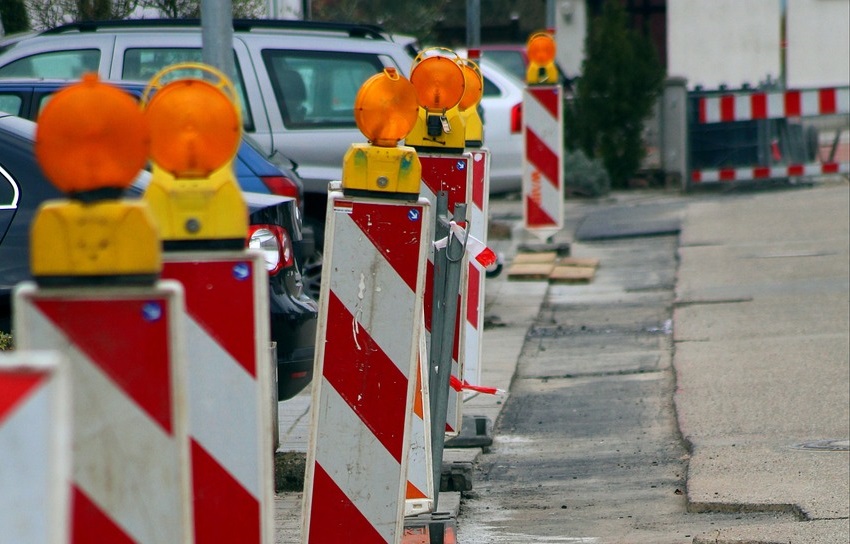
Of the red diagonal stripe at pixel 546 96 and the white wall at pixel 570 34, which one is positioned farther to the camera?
the white wall at pixel 570 34

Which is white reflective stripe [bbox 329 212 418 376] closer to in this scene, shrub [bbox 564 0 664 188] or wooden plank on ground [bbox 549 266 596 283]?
wooden plank on ground [bbox 549 266 596 283]

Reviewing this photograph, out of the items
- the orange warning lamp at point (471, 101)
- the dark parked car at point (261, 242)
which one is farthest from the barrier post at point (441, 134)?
the dark parked car at point (261, 242)

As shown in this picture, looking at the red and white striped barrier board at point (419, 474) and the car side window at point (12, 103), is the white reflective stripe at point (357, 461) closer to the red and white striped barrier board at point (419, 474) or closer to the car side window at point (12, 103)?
the red and white striped barrier board at point (419, 474)

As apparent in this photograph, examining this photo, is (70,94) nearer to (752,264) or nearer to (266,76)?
(266,76)

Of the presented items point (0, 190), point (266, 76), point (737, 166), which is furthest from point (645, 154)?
point (0, 190)

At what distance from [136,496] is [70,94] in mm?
664

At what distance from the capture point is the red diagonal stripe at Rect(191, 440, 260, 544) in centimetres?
289

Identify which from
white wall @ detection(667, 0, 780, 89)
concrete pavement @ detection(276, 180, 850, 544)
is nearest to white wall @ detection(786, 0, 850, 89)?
white wall @ detection(667, 0, 780, 89)

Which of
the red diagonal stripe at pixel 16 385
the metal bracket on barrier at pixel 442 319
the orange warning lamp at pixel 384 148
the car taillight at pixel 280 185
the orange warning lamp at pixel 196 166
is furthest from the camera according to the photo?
the car taillight at pixel 280 185

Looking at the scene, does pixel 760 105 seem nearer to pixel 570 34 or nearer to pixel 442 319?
pixel 442 319

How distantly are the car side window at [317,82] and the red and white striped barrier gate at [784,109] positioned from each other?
8.60m

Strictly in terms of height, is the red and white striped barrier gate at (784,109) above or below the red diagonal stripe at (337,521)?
above

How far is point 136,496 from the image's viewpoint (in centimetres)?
237

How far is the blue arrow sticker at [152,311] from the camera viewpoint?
2312mm
